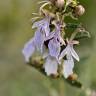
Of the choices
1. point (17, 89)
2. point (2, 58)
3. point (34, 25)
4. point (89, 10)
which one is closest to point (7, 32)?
point (2, 58)

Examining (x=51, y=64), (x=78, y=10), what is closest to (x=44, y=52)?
(x=51, y=64)

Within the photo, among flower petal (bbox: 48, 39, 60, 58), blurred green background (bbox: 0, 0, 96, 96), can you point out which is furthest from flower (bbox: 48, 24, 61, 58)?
blurred green background (bbox: 0, 0, 96, 96)

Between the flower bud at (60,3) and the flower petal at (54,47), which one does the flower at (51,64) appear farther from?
the flower bud at (60,3)

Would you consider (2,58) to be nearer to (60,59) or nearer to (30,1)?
(30,1)

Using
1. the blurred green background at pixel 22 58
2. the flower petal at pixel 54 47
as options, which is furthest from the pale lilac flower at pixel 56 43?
the blurred green background at pixel 22 58

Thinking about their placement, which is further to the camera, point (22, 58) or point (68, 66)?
point (22, 58)

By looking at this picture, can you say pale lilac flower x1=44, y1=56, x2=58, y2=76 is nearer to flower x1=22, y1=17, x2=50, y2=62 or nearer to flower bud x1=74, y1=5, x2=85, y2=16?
flower x1=22, y1=17, x2=50, y2=62

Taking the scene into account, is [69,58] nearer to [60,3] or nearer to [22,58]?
[60,3]

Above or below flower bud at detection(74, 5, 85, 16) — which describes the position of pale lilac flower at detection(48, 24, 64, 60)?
below
